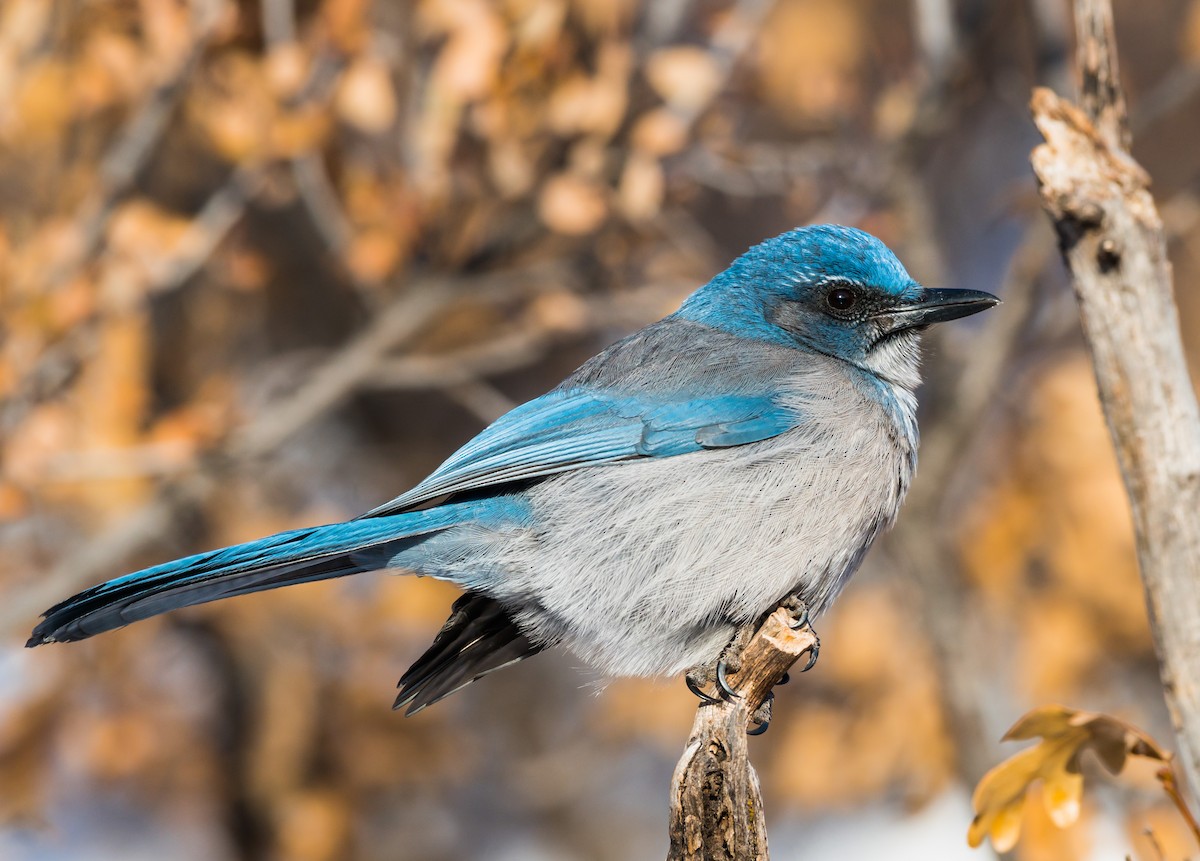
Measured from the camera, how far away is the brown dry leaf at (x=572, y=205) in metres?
4.58

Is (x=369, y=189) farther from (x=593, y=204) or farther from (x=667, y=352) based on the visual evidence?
(x=667, y=352)

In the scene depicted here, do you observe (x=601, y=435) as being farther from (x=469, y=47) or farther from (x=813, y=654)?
(x=469, y=47)

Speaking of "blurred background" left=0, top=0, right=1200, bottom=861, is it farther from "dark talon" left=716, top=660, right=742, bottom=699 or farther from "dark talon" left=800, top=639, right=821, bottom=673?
"dark talon" left=716, top=660, right=742, bottom=699

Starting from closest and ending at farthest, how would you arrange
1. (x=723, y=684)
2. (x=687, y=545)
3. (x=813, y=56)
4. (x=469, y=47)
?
1. (x=723, y=684)
2. (x=687, y=545)
3. (x=469, y=47)
4. (x=813, y=56)

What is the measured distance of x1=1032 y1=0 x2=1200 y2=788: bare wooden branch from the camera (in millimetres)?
2340

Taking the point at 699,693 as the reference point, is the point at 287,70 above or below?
above

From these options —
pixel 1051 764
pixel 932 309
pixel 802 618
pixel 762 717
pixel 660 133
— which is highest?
pixel 660 133

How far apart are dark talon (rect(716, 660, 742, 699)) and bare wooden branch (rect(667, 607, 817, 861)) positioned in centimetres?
2

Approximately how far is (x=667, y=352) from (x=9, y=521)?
119 inches

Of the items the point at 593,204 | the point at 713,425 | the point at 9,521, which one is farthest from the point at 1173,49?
the point at 9,521

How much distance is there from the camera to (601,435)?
117 inches

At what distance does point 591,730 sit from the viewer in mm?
6570

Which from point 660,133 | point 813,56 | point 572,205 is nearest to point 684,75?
point 660,133

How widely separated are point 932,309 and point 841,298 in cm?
25
